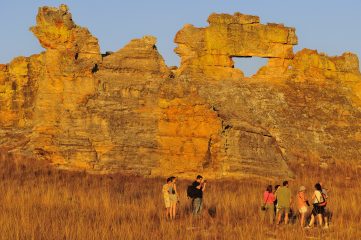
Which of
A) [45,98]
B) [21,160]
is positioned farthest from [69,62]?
[21,160]

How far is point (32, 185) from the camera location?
22.2 m

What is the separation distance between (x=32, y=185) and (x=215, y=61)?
15.8 m

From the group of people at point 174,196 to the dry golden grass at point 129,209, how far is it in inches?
13.1

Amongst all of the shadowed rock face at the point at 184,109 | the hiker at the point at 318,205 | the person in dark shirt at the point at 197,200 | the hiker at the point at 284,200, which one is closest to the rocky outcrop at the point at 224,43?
the shadowed rock face at the point at 184,109

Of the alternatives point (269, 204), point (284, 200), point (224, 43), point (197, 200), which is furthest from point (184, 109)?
point (284, 200)

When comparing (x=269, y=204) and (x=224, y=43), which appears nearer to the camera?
(x=269, y=204)

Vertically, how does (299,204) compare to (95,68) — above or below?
below

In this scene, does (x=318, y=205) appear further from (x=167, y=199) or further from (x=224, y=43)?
(x=224, y=43)

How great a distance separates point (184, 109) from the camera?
2552cm

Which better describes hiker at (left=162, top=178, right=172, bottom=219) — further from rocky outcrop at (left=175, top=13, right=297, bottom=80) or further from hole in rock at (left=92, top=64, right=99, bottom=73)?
rocky outcrop at (left=175, top=13, right=297, bottom=80)

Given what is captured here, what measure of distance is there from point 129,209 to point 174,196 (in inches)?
64.9

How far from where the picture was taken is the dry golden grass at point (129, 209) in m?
12.7

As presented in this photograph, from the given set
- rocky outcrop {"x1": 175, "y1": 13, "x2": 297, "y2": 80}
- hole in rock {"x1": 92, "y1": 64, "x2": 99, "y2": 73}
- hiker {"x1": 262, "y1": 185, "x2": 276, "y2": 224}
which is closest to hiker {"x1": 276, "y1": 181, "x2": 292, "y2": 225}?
hiker {"x1": 262, "y1": 185, "x2": 276, "y2": 224}

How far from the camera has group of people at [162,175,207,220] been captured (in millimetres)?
15477
